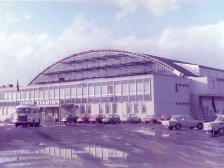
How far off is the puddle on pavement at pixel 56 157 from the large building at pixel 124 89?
151 ft

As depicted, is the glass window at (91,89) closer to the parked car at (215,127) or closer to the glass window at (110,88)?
the glass window at (110,88)

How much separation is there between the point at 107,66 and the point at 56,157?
2672 inches

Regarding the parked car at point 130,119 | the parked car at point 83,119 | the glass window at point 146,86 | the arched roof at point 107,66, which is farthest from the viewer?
the arched roof at point 107,66

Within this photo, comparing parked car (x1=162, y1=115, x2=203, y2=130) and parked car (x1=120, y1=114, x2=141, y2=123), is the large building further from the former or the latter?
parked car (x1=162, y1=115, x2=203, y2=130)

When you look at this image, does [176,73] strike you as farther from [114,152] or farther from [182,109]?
[114,152]

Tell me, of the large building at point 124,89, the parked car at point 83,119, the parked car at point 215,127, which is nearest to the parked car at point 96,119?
the parked car at point 83,119

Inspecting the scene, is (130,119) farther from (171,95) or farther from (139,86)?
(171,95)

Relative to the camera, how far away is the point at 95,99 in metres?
73.8

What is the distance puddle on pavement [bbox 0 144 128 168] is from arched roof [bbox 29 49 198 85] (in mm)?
58789

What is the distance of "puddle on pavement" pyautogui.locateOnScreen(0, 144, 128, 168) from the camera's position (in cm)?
1543

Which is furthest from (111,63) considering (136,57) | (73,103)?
(73,103)

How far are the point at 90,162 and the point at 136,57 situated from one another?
66.7 metres

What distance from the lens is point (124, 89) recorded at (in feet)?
229

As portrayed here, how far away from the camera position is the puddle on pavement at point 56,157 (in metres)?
15.4
